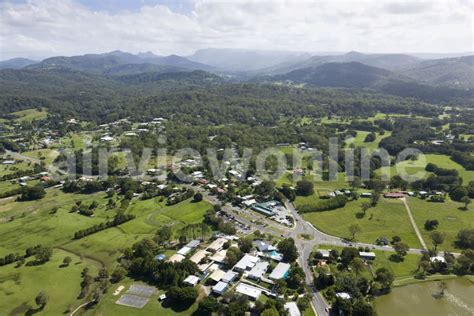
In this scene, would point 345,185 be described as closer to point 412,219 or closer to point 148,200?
point 412,219

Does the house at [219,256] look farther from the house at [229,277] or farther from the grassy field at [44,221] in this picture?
the grassy field at [44,221]

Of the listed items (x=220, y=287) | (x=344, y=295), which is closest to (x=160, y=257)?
(x=220, y=287)

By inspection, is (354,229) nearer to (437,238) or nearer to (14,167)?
(437,238)

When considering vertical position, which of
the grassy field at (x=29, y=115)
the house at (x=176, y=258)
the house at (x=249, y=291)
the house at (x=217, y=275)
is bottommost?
the house at (x=249, y=291)

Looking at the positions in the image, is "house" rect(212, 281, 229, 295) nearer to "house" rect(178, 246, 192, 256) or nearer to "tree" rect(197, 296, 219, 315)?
"tree" rect(197, 296, 219, 315)

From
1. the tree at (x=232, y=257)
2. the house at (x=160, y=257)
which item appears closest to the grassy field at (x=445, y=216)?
the tree at (x=232, y=257)
